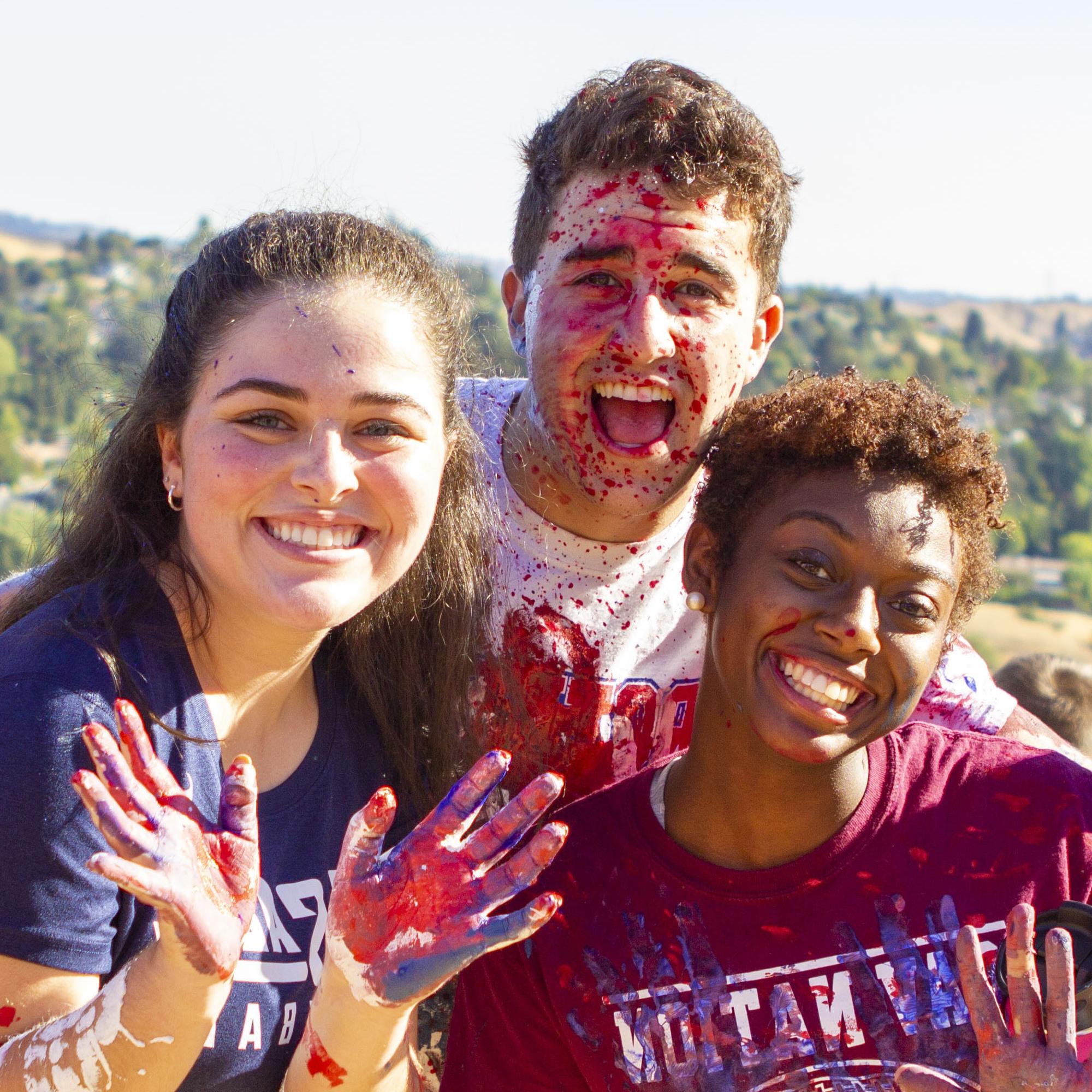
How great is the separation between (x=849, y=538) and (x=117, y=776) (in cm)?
125

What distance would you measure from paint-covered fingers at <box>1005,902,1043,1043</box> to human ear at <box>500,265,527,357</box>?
1.80 m

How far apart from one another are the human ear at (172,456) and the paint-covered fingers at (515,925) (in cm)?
97

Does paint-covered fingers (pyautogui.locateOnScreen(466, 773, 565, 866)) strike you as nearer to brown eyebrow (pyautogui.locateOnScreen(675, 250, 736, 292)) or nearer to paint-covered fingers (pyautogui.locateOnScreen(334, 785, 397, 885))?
paint-covered fingers (pyautogui.locateOnScreen(334, 785, 397, 885))

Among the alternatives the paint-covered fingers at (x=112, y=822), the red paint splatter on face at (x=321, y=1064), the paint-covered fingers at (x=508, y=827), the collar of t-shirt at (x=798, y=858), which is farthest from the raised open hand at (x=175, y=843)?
the collar of t-shirt at (x=798, y=858)

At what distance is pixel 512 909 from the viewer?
228cm

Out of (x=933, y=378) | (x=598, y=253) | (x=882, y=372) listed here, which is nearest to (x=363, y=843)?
(x=598, y=253)

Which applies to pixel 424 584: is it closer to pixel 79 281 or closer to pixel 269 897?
pixel 269 897

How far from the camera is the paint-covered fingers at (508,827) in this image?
6.24 feet

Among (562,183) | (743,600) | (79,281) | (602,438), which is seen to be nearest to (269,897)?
(743,600)

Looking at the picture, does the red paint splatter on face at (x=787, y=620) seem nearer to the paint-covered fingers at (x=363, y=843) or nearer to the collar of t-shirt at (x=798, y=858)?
the collar of t-shirt at (x=798, y=858)

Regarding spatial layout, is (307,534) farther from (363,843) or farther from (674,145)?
(674,145)

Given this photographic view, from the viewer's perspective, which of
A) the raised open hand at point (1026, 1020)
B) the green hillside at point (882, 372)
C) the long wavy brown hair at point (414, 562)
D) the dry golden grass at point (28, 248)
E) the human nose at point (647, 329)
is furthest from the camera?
the dry golden grass at point (28, 248)

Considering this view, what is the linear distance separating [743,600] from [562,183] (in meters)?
1.26

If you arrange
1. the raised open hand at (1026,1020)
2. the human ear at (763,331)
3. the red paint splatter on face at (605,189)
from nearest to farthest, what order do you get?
the raised open hand at (1026,1020) < the red paint splatter on face at (605,189) < the human ear at (763,331)
